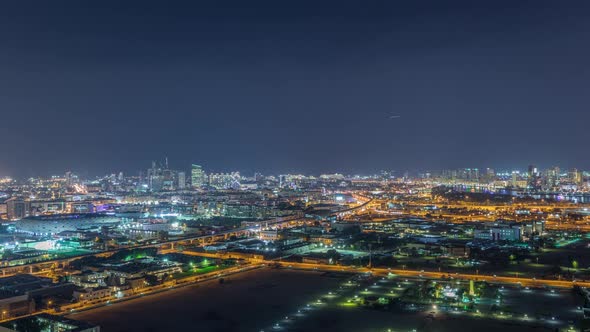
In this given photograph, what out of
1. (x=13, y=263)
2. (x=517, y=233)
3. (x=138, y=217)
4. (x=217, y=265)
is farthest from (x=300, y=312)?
(x=138, y=217)

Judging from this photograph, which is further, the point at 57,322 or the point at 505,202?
the point at 505,202

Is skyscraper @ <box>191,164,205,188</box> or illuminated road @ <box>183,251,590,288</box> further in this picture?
skyscraper @ <box>191,164,205,188</box>

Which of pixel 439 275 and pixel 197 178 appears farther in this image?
pixel 197 178

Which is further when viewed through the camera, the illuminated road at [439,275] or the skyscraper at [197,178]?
the skyscraper at [197,178]

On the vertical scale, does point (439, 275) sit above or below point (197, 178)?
below

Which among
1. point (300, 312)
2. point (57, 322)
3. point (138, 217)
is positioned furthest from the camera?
point (138, 217)

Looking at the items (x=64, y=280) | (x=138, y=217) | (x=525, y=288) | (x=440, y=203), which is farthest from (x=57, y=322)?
(x=440, y=203)

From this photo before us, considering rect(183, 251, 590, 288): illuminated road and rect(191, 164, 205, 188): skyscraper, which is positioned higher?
rect(191, 164, 205, 188): skyscraper

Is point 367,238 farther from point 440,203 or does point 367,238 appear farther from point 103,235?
point 440,203

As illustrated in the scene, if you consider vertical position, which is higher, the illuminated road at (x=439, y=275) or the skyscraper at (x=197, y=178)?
the skyscraper at (x=197, y=178)

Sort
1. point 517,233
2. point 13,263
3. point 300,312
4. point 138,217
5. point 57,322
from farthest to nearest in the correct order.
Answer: point 138,217 → point 517,233 → point 13,263 → point 300,312 → point 57,322
